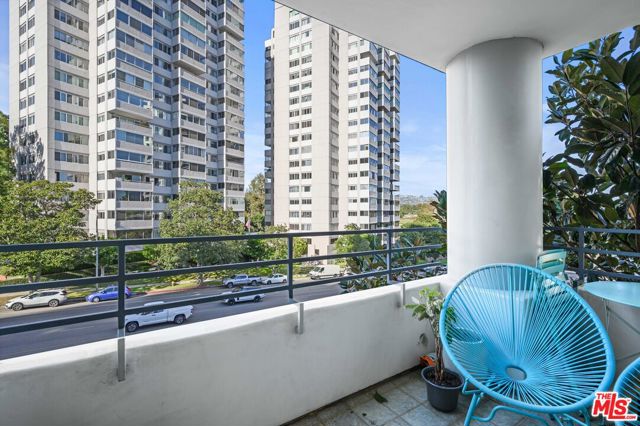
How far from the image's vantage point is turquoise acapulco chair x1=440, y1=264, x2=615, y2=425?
1292 mm

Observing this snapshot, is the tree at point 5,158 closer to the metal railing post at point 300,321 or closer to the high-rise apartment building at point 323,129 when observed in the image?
the high-rise apartment building at point 323,129

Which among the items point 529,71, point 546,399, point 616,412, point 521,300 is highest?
point 529,71

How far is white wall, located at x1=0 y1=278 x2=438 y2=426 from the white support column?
2.42 feet

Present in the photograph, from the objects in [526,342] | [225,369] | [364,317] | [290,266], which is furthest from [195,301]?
[526,342]

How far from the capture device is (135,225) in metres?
24.0

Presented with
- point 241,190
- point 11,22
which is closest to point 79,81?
point 11,22

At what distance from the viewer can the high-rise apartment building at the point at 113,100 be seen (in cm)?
2259

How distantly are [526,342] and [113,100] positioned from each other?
30172mm

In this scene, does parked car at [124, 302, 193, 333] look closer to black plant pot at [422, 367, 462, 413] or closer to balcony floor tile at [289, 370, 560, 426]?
balcony floor tile at [289, 370, 560, 426]

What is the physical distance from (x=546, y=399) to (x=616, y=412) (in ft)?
1.01

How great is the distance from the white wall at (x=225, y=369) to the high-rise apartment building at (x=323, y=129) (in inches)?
1107

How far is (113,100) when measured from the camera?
23844mm

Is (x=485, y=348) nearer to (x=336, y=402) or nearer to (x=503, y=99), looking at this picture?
(x=336, y=402)

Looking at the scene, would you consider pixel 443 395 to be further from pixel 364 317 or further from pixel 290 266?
pixel 290 266
